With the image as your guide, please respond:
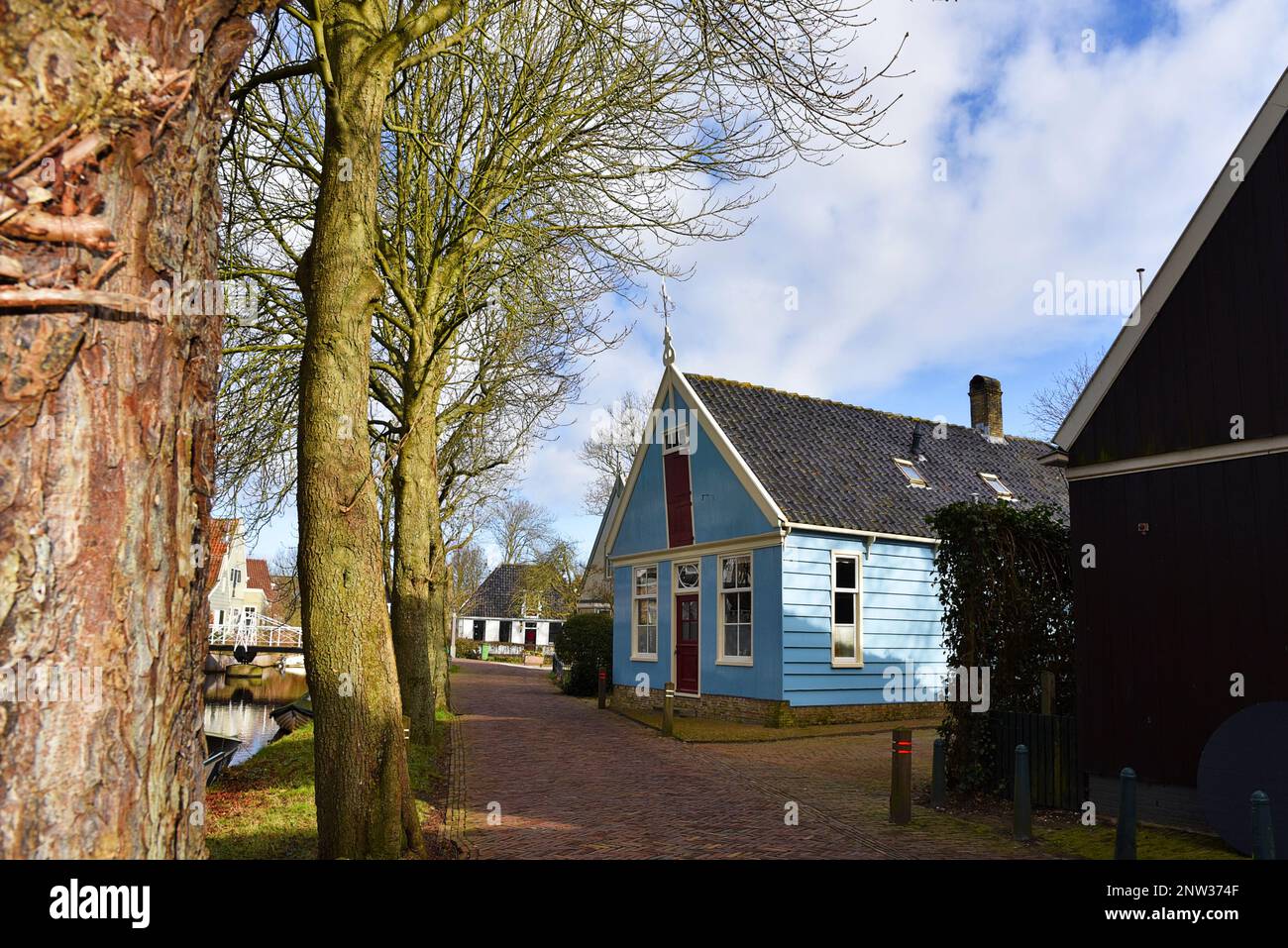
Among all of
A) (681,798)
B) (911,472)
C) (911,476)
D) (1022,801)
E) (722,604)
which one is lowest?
(681,798)

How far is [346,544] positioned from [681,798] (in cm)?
551

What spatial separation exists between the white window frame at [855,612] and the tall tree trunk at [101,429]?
16.5m

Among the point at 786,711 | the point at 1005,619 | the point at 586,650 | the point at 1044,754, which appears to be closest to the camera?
the point at 1044,754

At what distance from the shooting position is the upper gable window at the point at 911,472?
21.4 meters

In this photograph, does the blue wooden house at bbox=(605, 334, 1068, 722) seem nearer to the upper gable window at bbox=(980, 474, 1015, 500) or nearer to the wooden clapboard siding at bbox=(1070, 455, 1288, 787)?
the upper gable window at bbox=(980, 474, 1015, 500)

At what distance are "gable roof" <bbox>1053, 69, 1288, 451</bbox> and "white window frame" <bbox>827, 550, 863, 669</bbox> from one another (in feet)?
27.7

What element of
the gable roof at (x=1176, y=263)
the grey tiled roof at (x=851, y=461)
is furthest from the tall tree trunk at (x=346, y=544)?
the grey tiled roof at (x=851, y=461)

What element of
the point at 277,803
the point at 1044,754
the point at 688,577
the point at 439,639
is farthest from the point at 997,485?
the point at 277,803

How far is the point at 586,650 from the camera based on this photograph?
27406 mm

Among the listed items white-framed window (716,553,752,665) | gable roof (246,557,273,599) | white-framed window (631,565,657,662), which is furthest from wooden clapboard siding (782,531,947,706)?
gable roof (246,557,273,599)

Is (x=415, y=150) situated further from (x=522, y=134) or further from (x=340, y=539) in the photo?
(x=340, y=539)

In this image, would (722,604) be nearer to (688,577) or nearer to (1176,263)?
(688,577)

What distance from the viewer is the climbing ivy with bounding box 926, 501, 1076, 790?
34.1 ft
